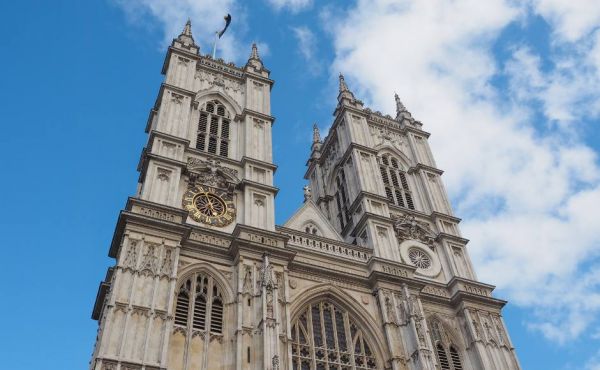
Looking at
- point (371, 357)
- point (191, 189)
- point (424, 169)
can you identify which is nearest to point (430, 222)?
point (424, 169)

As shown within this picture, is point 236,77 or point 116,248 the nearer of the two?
point 116,248

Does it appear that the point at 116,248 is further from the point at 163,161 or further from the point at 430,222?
the point at 430,222

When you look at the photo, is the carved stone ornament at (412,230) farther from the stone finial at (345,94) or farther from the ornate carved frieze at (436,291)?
the stone finial at (345,94)

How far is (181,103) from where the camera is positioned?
3578cm

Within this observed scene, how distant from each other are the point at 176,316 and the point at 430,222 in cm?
1834

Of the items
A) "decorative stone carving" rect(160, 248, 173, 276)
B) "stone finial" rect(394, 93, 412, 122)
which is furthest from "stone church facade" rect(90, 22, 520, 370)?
"stone finial" rect(394, 93, 412, 122)

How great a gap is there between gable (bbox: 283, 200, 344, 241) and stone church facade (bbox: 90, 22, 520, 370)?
86mm

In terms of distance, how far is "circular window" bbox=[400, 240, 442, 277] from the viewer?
34.4 meters

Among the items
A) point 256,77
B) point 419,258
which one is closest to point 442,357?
point 419,258

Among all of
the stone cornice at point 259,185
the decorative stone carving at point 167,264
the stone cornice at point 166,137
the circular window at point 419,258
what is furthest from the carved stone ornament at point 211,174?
the circular window at point 419,258

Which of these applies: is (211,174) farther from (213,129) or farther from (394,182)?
(394,182)

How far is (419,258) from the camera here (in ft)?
115

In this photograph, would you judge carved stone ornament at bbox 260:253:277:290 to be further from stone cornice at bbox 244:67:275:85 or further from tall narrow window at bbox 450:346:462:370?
stone cornice at bbox 244:67:275:85

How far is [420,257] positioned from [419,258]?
0.42 feet
